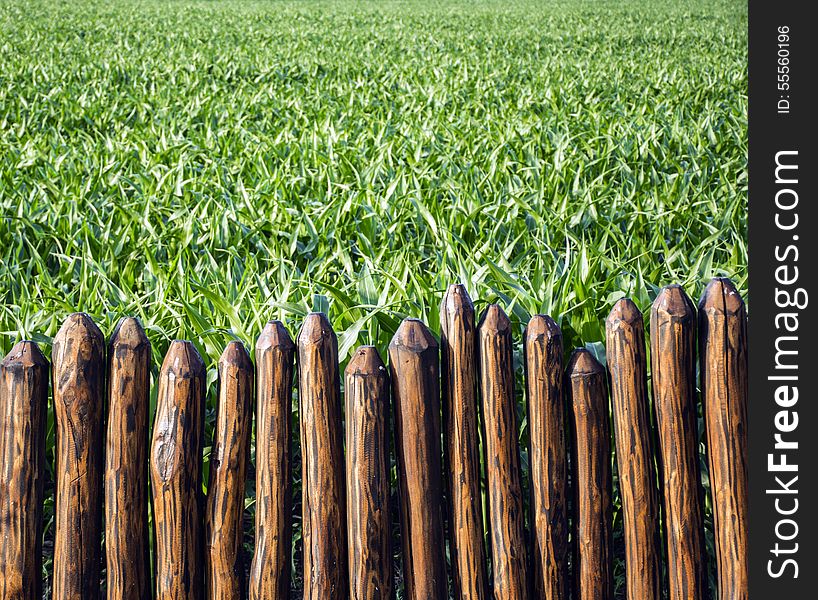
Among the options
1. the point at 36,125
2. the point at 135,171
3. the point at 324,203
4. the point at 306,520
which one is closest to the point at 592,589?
the point at 306,520

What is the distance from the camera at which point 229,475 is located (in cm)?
163

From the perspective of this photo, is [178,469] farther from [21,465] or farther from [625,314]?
[625,314]

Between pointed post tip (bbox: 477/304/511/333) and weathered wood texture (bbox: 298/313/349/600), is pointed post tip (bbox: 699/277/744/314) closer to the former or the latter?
pointed post tip (bbox: 477/304/511/333)

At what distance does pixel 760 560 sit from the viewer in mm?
1671

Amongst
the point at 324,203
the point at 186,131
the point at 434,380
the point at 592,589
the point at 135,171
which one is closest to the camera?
the point at 434,380

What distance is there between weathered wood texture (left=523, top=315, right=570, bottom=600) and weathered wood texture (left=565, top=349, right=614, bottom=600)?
31 mm

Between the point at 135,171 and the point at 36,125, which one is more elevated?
the point at 36,125

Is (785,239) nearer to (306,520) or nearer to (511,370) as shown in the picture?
(511,370)

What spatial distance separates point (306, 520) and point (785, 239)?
1078 mm

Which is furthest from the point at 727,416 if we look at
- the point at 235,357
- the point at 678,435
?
the point at 235,357

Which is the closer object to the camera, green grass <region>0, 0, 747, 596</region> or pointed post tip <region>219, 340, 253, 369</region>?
pointed post tip <region>219, 340, 253, 369</region>

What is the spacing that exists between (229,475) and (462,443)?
451 millimetres

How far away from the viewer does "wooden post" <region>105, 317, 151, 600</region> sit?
5.19ft

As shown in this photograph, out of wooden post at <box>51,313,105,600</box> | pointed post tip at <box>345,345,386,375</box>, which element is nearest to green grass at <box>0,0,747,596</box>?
pointed post tip at <box>345,345,386,375</box>
